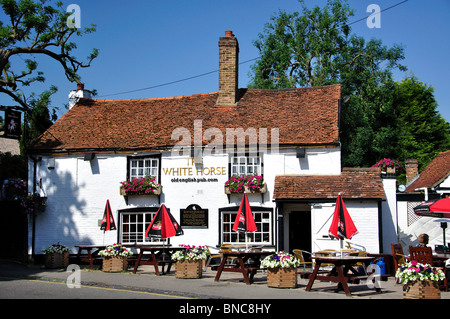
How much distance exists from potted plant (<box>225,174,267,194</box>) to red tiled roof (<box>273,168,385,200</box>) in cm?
57

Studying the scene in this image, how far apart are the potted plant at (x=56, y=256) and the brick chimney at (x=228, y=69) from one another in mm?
8645

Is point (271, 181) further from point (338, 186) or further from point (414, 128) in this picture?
point (414, 128)

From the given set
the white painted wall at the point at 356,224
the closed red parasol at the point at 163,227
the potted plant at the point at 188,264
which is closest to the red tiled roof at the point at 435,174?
the white painted wall at the point at 356,224

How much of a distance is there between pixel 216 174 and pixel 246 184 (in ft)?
4.44

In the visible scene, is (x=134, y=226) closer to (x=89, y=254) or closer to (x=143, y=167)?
(x=143, y=167)

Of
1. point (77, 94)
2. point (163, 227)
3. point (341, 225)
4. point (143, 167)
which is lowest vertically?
point (163, 227)

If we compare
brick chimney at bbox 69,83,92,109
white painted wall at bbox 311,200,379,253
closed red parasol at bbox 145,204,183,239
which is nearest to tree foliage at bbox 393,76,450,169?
white painted wall at bbox 311,200,379,253

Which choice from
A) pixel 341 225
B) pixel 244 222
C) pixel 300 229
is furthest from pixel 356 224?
pixel 341 225

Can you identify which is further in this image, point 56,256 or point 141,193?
point 141,193

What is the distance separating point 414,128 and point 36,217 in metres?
29.3

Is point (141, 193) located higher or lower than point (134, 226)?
higher

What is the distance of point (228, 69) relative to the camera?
2208cm

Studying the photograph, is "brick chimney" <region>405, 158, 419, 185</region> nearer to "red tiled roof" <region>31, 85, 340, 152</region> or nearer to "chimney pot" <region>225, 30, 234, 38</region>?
"red tiled roof" <region>31, 85, 340, 152</region>

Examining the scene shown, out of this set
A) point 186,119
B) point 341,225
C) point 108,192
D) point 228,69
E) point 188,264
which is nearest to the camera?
point 341,225
